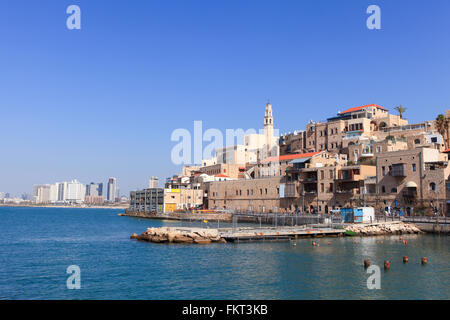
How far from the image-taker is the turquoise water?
22859mm

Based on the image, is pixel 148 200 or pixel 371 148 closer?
pixel 371 148

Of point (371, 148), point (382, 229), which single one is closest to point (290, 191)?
point (371, 148)

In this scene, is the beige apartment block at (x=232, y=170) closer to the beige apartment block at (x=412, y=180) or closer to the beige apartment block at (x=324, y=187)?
the beige apartment block at (x=324, y=187)

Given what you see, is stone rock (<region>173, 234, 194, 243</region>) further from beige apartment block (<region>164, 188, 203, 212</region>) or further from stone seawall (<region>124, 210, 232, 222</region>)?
beige apartment block (<region>164, 188, 203, 212</region>)

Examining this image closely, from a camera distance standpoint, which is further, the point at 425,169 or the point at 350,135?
the point at 350,135

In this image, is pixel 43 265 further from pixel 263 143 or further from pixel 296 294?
pixel 263 143

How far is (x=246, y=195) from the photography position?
89500 mm

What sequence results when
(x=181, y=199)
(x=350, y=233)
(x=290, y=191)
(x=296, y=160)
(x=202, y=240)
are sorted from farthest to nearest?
(x=181, y=199), (x=296, y=160), (x=290, y=191), (x=350, y=233), (x=202, y=240)

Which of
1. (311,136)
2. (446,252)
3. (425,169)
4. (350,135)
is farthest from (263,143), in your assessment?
(446,252)

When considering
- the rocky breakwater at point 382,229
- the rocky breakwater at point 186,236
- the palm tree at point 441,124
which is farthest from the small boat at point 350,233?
the palm tree at point 441,124

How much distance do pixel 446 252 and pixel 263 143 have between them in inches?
3956

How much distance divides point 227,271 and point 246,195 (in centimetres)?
6110

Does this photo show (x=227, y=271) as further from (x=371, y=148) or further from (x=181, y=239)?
(x=371, y=148)
